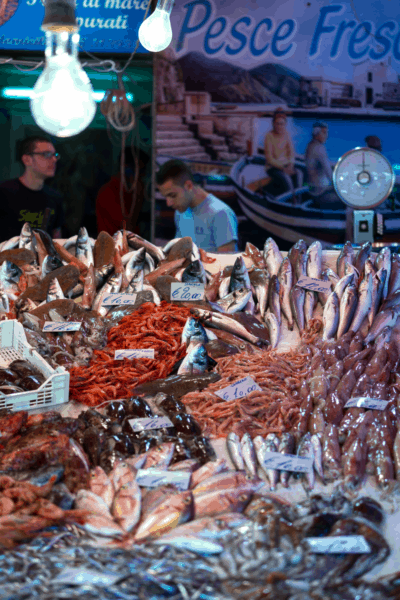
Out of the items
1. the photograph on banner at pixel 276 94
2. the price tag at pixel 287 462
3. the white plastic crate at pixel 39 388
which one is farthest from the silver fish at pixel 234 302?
the photograph on banner at pixel 276 94

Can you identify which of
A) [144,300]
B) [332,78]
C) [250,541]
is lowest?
[250,541]

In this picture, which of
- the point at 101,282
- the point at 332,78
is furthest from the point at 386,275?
the point at 332,78

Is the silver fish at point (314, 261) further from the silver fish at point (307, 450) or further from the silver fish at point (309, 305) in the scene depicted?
the silver fish at point (307, 450)

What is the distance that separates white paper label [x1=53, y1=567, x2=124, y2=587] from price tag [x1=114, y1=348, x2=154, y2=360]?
5.47 feet

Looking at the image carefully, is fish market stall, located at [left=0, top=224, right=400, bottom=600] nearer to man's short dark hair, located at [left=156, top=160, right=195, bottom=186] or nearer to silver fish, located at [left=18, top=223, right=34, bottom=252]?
silver fish, located at [left=18, top=223, right=34, bottom=252]

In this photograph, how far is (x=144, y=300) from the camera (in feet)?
12.3

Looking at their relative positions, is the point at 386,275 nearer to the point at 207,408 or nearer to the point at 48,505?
the point at 207,408

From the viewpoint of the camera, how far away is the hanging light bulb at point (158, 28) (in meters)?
3.42

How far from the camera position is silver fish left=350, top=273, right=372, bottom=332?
134 inches

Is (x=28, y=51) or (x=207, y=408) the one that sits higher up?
(x=28, y=51)

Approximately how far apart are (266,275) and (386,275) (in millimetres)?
803

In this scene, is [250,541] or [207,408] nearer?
[250,541]

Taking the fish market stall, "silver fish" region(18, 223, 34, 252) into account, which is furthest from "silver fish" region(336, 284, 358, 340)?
"silver fish" region(18, 223, 34, 252)

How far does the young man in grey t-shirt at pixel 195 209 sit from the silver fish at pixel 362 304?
379 cm
